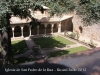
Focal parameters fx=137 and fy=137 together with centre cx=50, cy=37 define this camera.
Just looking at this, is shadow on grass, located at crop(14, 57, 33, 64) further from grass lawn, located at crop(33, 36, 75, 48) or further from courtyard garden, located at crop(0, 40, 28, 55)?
grass lawn, located at crop(33, 36, 75, 48)

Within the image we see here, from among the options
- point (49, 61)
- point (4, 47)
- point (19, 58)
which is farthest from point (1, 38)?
point (49, 61)

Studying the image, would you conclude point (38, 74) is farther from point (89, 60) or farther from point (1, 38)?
point (1, 38)

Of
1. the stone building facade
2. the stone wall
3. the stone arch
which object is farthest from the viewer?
the stone arch

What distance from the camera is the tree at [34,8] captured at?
20.0ft

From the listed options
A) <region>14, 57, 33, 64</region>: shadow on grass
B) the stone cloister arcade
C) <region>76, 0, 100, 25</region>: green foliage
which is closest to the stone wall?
the stone cloister arcade

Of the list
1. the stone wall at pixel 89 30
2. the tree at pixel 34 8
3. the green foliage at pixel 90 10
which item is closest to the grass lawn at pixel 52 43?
the stone wall at pixel 89 30

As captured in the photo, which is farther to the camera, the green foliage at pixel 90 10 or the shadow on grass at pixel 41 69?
the green foliage at pixel 90 10

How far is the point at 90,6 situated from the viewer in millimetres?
9453

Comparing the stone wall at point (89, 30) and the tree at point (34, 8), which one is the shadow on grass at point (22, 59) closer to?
the tree at point (34, 8)

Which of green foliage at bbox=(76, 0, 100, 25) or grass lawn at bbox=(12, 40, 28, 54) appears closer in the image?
green foliage at bbox=(76, 0, 100, 25)

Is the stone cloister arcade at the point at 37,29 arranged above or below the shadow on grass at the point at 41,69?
below

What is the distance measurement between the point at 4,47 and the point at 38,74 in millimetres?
8921

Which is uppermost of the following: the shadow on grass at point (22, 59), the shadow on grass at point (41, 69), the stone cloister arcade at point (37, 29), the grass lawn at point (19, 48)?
the shadow on grass at point (41, 69)

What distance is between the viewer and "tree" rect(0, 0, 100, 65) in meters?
6.09
